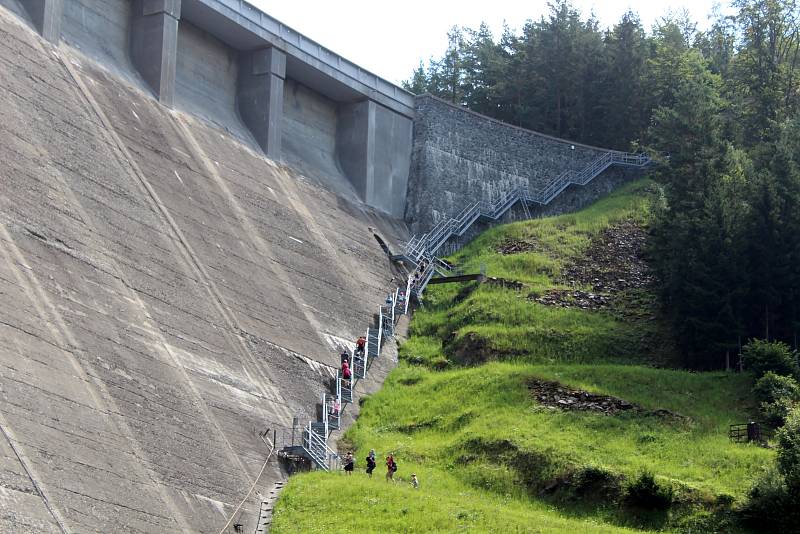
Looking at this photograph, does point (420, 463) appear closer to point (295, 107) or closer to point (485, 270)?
point (485, 270)

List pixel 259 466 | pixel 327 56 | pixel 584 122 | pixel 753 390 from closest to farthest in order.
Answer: pixel 259 466
pixel 753 390
pixel 327 56
pixel 584 122

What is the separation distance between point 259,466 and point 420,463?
4.84 metres

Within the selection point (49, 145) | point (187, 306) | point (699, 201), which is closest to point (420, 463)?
point (187, 306)

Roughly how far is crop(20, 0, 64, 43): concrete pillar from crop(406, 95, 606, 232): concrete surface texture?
17374 millimetres

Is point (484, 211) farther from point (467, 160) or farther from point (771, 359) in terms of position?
point (771, 359)

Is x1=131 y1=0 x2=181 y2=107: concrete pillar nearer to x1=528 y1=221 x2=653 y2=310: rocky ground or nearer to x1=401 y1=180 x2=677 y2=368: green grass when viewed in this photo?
x1=401 y1=180 x2=677 y2=368: green grass

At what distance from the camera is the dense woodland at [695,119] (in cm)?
4469

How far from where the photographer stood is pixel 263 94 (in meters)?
50.4

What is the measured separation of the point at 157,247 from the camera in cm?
3775

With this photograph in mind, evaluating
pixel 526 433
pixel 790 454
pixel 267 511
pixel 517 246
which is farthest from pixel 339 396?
pixel 517 246

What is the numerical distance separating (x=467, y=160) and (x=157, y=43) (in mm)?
15693

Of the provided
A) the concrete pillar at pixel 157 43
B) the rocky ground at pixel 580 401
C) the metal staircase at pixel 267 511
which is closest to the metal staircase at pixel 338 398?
the metal staircase at pixel 267 511

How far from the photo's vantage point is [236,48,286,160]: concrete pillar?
50062 mm

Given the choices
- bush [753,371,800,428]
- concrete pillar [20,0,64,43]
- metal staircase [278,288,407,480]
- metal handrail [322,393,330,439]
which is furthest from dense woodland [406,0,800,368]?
concrete pillar [20,0,64,43]
